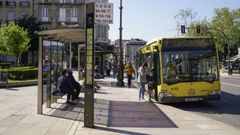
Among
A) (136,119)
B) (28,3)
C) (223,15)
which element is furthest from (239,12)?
(136,119)

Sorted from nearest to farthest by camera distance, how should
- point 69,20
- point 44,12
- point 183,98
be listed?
point 183,98, point 69,20, point 44,12

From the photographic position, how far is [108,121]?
12.6 meters

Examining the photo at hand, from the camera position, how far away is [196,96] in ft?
56.2

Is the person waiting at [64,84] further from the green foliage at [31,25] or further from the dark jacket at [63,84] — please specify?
the green foliage at [31,25]

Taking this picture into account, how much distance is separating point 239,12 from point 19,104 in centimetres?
7249

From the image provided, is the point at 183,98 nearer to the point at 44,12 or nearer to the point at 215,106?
the point at 215,106

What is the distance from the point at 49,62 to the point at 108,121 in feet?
12.3

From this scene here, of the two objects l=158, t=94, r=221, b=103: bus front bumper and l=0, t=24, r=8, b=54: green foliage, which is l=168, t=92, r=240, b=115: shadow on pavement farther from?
l=0, t=24, r=8, b=54: green foliage

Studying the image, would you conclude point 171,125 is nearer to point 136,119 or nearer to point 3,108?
point 136,119

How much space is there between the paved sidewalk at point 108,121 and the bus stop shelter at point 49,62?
0.54 meters

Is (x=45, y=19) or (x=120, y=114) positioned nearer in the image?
(x=120, y=114)

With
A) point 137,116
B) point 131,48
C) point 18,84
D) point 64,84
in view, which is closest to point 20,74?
point 18,84

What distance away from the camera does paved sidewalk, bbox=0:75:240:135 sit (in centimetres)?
1086

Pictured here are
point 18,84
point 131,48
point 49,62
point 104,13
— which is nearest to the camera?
point 104,13
